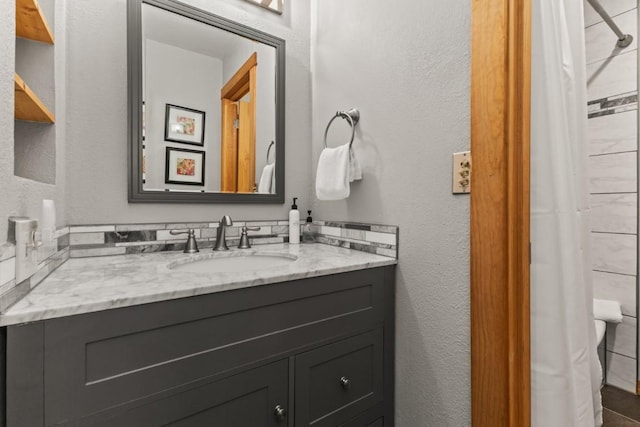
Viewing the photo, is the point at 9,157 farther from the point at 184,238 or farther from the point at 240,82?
the point at 240,82

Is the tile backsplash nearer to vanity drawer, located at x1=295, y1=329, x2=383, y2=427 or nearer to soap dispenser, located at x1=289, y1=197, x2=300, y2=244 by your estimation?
soap dispenser, located at x1=289, y1=197, x2=300, y2=244

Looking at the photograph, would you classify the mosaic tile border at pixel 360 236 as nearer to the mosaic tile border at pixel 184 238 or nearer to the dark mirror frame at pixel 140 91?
the mosaic tile border at pixel 184 238

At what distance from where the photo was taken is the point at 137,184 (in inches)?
48.4

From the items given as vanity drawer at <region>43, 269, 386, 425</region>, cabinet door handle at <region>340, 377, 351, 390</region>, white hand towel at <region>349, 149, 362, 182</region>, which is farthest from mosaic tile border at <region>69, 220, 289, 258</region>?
cabinet door handle at <region>340, 377, 351, 390</region>

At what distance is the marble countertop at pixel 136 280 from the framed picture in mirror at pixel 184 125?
50cm

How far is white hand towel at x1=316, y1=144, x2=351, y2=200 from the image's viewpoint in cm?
129

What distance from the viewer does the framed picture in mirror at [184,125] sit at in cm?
129

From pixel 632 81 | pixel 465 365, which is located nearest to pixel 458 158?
pixel 465 365

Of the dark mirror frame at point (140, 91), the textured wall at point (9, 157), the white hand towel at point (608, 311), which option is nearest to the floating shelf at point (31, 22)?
the textured wall at point (9, 157)

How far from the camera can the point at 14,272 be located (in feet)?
2.03

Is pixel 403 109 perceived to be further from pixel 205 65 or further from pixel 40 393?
pixel 40 393

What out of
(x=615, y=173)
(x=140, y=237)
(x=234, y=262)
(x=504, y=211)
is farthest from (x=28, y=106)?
(x=615, y=173)

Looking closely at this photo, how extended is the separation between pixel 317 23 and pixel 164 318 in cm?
162

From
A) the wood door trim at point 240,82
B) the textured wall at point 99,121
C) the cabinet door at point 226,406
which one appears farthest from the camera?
the wood door trim at point 240,82
